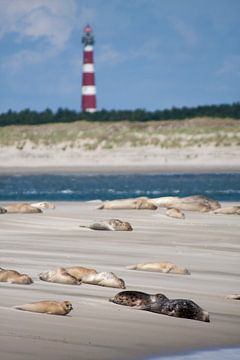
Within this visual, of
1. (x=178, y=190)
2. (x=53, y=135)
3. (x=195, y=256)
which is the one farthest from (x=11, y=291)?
(x=53, y=135)

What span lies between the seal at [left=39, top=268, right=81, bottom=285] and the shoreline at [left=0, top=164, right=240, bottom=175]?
3966 cm

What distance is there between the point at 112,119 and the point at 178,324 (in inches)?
2498

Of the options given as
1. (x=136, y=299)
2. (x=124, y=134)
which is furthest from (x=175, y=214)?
(x=124, y=134)

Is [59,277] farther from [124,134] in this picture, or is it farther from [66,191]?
[124,134]

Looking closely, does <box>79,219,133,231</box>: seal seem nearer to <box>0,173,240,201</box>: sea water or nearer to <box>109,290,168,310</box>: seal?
<box>109,290,168,310</box>: seal

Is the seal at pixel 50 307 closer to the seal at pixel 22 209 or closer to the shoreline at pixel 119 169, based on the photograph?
the seal at pixel 22 209

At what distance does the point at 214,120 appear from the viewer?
223 ft

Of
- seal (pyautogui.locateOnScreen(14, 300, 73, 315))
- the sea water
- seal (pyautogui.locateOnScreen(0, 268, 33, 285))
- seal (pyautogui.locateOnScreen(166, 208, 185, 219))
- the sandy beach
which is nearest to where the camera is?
the sandy beach

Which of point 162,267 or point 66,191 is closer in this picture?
point 162,267

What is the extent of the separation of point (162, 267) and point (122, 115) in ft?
202

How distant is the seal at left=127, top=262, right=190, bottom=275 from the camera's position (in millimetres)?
11859

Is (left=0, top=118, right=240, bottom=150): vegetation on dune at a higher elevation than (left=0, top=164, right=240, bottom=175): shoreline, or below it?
higher

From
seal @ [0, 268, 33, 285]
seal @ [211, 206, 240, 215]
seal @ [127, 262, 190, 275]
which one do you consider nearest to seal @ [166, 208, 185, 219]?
seal @ [211, 206, 240, 215]

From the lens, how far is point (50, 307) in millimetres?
9039
